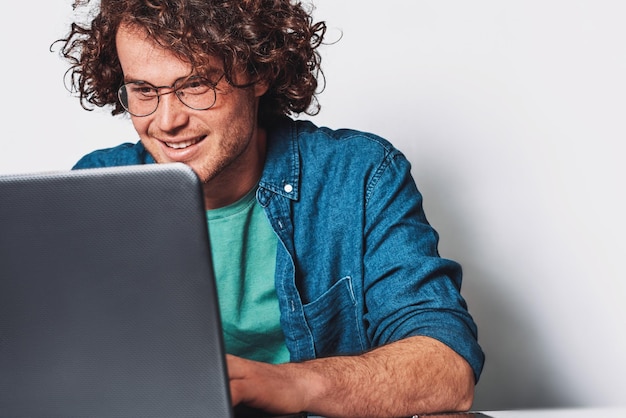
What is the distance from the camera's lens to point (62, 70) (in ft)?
8.16

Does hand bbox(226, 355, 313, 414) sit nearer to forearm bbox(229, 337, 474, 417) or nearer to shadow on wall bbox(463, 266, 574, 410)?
forearm bbox(229, 337, 474, 417)

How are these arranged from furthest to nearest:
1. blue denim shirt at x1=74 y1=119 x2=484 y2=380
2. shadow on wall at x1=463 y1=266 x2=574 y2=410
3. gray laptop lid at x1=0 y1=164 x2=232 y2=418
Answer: shadow on wall at x1=463 y1=266 x2=574 y2=410 → blue denim shirt at x1=74 y1=119 x2=484 y2=380 → gray laptop lid at x1=0 y1=164 x2=232 y2=418

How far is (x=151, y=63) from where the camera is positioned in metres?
1.71

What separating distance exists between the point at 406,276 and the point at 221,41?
2.10 ft

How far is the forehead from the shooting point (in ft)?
5.57

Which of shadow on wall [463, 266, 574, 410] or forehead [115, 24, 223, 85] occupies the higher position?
forehead [115, 24, 223, 85]

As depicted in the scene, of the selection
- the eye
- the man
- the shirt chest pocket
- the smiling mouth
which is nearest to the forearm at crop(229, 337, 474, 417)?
the man

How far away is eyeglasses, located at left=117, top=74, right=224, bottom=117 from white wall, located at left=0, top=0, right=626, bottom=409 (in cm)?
67

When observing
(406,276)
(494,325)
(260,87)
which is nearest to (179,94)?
(260,87)

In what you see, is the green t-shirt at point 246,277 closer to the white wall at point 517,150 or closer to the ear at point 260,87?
the ear at point 260,87

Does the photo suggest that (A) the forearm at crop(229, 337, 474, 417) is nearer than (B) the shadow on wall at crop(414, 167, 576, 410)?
Yes

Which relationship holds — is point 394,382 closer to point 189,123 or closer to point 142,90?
point 189,123

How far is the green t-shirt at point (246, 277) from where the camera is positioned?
1.80 m

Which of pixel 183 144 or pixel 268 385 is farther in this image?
pixel 183 144
